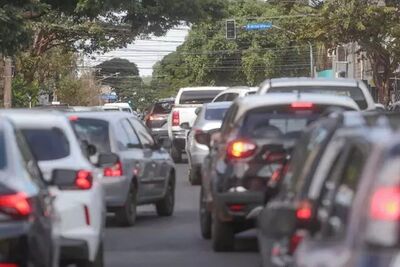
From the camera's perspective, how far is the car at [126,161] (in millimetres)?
15055

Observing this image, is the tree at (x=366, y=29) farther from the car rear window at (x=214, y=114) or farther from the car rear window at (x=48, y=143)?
the car rear window at (x=48, y=143)

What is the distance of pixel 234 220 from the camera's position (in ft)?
40.1

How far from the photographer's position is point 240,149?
11930mm

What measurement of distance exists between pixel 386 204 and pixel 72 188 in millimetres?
5890

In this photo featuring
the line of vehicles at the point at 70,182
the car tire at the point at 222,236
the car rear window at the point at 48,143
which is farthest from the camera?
the car tire at the point at 222,236

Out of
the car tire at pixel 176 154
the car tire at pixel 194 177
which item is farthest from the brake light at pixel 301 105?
the car tire at pixel 176 154

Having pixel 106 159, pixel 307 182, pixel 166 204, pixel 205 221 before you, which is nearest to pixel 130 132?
pixel 166 204

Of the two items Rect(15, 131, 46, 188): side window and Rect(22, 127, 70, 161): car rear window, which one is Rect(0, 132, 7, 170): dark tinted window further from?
Rect(22, 127, 70, 161): car rear window

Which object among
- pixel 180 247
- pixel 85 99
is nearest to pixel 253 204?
pixel 180 247

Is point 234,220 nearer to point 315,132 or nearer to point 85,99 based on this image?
point 315,132

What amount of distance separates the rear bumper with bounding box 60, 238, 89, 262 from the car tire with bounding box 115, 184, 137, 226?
5.06 m

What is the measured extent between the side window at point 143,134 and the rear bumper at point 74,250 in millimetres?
6378

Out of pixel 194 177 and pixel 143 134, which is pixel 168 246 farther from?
pixel 194 177

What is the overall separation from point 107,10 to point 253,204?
22605 mm
